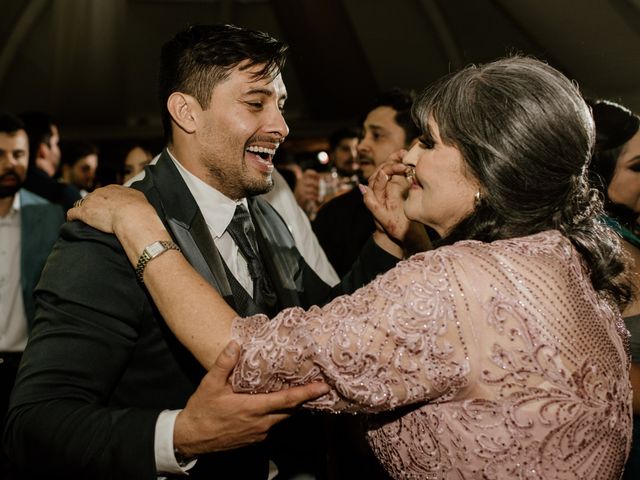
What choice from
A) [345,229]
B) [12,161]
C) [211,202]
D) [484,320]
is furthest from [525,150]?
[12,161]

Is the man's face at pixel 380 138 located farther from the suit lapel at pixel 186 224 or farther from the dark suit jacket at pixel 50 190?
the suit lapel at pixel 186 224

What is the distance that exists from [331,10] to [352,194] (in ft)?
31.5

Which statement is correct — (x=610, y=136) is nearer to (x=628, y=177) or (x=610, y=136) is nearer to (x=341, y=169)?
(x=628, y=177)

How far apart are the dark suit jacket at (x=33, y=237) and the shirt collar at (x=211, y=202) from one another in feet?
5.97

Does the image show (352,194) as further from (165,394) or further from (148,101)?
(148,101)

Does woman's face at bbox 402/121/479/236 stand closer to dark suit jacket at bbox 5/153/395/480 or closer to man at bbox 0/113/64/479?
dark suit jacket at bbox 5/153/395/480

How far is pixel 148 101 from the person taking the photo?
14039mm

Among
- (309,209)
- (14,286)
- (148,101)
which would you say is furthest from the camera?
(148,101)

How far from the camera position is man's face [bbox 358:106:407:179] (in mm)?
3383

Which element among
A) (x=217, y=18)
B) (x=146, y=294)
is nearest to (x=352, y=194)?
(x=146, y=294)

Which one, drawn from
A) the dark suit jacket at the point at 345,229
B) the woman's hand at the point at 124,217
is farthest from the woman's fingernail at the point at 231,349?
the dark suit jacket at the point at 345,229

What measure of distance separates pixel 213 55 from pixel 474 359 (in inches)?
42.5

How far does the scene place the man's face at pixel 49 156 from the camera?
4.65m

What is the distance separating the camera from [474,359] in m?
1.09
